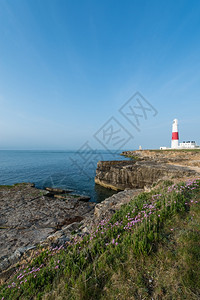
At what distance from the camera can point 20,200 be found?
42.8 feet

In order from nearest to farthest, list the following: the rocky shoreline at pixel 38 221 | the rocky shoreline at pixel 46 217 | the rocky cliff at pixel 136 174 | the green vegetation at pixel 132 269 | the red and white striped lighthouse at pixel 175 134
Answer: the green vegetation at pixel 132 269 → the rocky shoreline at pixel 38 221 → the rocky shoreline at pixel 46 217 → the rocky cliff at pixel 136 174 → the red and white striped lighthouse at pixel 175 134

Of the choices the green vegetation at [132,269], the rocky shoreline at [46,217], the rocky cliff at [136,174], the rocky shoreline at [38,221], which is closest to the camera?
the green vegetation at [132,269]

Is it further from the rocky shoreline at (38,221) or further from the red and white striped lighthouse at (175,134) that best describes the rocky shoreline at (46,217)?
the red and white striped lighthouse at (175,134)

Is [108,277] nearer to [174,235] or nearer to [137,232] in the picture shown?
[137,232]

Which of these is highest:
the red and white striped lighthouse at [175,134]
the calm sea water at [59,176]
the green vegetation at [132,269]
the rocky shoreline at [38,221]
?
the red and white striped lighthouse at [175,134]

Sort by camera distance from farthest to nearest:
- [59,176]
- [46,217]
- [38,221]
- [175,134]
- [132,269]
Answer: [175,134] < [59,176] < [46,217] < [38,221] < [132,269]

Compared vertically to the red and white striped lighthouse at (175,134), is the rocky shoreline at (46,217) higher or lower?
lower

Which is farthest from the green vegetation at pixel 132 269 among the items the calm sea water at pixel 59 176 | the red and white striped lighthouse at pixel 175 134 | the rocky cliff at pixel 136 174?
the red and white striped lighthouse at pixel 175 134

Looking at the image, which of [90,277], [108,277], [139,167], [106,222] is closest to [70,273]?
[90,277]

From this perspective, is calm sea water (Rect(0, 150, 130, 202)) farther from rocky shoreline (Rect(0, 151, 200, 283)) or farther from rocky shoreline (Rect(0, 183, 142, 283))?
rocky shoreline (Rect(0, 183, 142, 283))

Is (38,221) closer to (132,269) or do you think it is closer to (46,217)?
(46,217)

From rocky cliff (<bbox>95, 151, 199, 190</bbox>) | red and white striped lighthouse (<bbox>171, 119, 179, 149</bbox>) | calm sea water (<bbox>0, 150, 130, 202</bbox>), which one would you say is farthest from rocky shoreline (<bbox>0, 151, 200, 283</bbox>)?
red and white striped lighthouse (<bbox>171, 119, 179, 149</bbox>)

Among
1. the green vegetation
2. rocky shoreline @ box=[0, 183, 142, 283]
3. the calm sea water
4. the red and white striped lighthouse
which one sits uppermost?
the red and white striped lighthouse

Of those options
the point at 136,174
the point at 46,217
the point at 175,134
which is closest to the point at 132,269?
the point at 46,217
